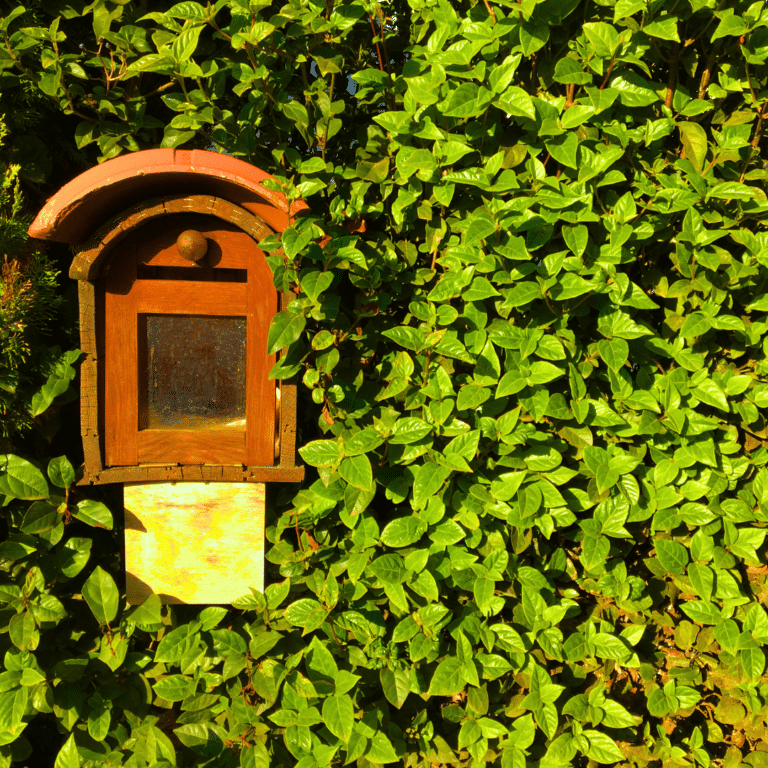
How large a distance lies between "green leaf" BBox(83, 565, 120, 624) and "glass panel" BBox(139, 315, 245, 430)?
518mm

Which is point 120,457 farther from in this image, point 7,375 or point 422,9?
point 422,9

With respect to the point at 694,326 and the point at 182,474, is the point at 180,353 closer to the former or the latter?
the point at 182,474

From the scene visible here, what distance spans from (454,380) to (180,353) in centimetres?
84

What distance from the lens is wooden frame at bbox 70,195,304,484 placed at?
Answer: 1619 millimetres

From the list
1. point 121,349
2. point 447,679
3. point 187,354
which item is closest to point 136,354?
point 121,349

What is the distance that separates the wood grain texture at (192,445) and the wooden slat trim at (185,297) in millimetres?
363

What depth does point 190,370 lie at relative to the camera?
1.71 meters

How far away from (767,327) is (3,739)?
2.62 meters

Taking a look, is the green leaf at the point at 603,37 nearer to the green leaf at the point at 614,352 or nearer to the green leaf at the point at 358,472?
the green leaf at the point at 614,352

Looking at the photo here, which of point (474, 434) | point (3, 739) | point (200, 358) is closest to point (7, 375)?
point (200, 358)

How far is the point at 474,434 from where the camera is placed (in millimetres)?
1670

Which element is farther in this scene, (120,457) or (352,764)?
(352,764)

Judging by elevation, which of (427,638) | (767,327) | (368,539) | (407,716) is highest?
(767,327)

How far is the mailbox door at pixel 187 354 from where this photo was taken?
66.1 inches
